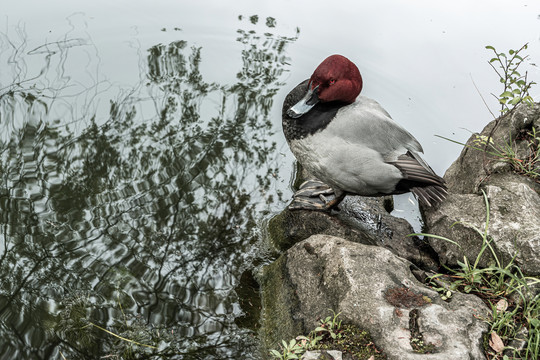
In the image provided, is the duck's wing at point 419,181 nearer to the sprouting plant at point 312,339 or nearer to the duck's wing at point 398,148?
the duck's wing at point 398,148

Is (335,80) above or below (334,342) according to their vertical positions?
above

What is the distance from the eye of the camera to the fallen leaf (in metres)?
2.29

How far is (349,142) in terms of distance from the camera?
3.09 meters

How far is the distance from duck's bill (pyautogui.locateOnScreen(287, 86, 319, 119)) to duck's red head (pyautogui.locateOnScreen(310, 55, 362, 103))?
0.09 ft

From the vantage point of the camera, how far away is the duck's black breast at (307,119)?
3.17 m

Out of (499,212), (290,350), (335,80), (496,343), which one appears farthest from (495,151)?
(290,350)

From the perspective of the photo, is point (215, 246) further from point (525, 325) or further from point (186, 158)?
point (525, 325)

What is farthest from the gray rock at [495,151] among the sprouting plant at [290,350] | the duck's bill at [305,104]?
the sprouting plant at [290,350]

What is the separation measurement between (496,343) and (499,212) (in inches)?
36.9

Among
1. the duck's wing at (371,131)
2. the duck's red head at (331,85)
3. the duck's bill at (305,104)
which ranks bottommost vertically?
the duck's wing at (371,131)

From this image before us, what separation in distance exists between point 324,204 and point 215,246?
799 millimetres

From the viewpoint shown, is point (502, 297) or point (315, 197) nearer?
point (502, 297)

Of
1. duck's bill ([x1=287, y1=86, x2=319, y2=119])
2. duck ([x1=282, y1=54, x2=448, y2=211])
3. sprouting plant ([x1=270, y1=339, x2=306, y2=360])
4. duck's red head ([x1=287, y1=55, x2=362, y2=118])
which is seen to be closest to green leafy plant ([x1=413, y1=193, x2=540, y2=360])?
duck ([x1=282, y1=54, x2=448, y2=211])

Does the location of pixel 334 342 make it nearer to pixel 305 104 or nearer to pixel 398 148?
pixel 398 148
